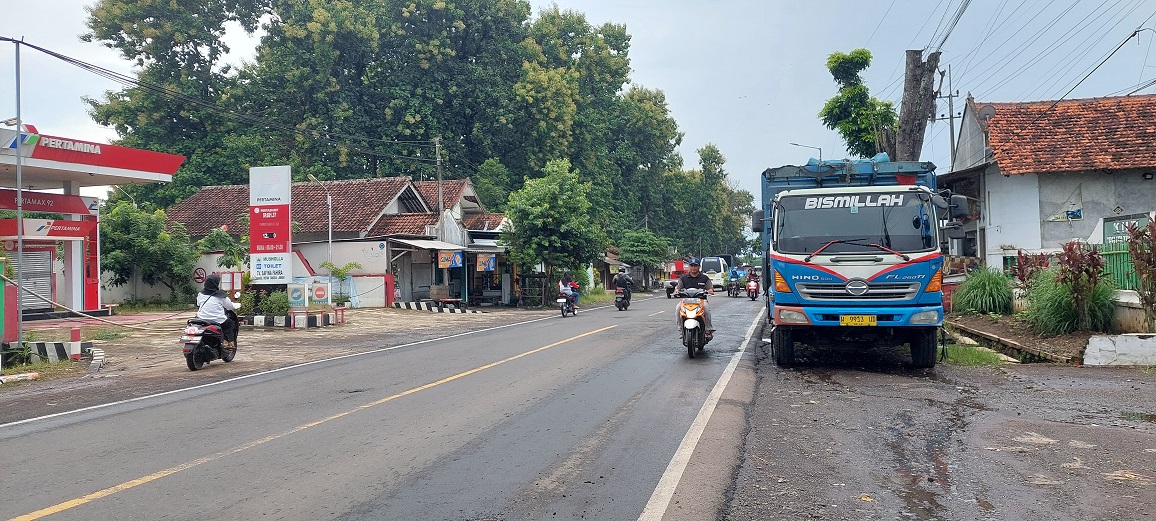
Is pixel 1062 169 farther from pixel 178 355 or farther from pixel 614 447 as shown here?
pixel 178 355

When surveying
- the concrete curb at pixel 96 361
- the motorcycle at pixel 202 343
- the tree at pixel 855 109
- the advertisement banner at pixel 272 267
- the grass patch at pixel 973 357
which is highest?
the tree at pixel 855 109

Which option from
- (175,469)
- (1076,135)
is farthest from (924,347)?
(1076,135)

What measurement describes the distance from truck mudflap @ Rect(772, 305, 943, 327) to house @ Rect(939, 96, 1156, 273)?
1419cm

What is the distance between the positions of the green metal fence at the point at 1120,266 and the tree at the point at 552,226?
899 inches

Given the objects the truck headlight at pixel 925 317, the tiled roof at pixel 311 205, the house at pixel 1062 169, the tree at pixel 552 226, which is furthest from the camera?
the tiled roof at pixel 311 205

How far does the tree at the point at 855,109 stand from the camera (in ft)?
97.5

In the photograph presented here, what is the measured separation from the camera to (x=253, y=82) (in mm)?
45969

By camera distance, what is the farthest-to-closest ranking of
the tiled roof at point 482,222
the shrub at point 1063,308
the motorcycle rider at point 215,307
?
the tiled roof at point 482,222
the motorcycle rider at point 215,307
the shrub at point 1063,308

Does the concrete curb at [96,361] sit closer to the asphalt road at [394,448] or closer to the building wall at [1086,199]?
the asphalt road at [394,448]

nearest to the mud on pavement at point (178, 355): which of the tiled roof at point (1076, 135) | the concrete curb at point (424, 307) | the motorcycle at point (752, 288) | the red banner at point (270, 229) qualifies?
the red banner at point (270, 229)

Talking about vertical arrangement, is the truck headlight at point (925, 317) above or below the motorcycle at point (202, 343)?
above

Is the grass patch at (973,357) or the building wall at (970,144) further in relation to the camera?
the building wall at (970,144)

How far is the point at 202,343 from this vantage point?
1375 cm

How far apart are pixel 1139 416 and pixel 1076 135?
751 inches
